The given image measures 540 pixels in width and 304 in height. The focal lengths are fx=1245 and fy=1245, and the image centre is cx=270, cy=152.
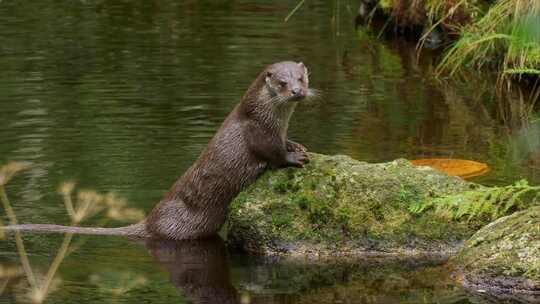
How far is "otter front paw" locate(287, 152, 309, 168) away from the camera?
7.86m

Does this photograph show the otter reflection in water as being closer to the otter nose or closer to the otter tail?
the otter tail

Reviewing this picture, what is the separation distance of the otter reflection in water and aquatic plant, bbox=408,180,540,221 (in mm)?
1268

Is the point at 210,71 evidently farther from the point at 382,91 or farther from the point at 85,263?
the point at 85,263

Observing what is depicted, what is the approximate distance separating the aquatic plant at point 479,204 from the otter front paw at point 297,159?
2.38 feet

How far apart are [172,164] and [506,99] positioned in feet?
15.6

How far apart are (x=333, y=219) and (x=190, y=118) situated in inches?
149

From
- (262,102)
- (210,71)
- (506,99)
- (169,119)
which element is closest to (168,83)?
(210,71)

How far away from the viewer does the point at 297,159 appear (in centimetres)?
787

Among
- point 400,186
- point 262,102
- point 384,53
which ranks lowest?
point 384,53

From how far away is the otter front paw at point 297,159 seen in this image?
786 centimetres

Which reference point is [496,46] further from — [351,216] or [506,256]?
[506,256]

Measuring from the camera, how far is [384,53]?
15.5 m

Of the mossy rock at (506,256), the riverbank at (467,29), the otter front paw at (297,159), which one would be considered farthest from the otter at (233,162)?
the riverbank at (467,29)

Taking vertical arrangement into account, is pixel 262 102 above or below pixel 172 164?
above
